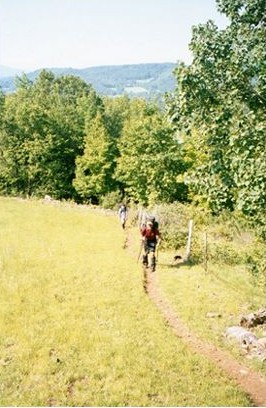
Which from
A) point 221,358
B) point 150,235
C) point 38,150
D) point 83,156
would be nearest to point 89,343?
point 221,358

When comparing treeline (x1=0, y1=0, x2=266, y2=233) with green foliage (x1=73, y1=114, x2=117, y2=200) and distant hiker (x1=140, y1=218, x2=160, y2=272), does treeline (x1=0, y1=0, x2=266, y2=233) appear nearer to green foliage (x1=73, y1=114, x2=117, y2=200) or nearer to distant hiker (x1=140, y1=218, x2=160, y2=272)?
green foliage (x1=73, y1=114, x2=117, y2=200)

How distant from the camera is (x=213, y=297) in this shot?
76.6ft

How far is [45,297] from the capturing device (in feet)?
73.2

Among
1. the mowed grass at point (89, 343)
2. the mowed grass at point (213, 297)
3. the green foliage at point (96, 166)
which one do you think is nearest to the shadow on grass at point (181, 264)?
the mowed grass at point (213, 297)

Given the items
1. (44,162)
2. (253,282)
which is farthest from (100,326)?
(44,162)

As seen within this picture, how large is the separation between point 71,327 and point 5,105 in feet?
247

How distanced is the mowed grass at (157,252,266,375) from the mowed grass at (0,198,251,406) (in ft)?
4.46

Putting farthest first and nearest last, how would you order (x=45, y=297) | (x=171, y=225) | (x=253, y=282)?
(x=171, y=225)
(x=253, y=282)
(x=45, y=297)

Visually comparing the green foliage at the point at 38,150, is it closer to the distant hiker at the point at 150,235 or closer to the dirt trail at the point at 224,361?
the distant hiker at the point at 150,235

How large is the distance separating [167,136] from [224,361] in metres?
54.4

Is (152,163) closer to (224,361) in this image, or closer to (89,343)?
(89,343)

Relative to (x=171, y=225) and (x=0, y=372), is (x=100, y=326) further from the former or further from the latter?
(x=171, y=225)

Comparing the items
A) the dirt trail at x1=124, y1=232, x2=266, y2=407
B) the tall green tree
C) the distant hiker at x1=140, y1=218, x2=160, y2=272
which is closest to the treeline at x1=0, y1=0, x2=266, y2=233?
the tall green tree

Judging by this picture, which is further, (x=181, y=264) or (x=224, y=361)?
(x=181, y=264)
